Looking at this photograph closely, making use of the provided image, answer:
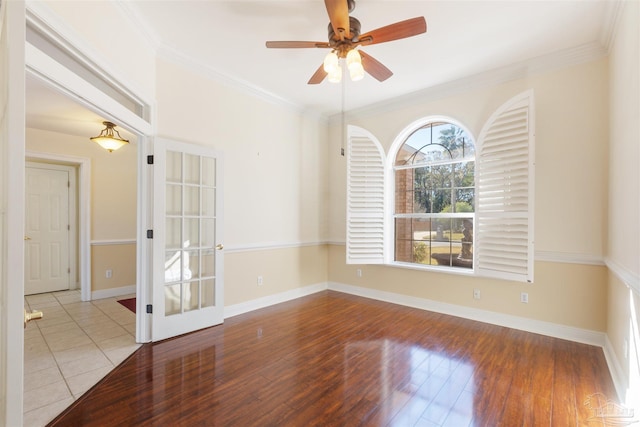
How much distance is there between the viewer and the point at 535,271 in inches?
126

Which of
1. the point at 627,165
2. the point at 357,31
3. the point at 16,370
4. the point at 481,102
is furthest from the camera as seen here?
the point at 481,102

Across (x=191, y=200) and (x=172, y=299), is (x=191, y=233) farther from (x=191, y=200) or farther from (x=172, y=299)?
(x=172, y=299)

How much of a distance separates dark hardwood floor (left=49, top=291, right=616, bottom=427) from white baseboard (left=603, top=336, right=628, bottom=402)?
4 cm

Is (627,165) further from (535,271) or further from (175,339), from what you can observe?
(175,339)

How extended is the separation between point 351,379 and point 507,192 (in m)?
2.50

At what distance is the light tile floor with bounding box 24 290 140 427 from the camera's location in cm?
203

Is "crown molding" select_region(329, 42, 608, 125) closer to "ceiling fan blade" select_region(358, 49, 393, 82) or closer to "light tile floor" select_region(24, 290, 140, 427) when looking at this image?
"ceiling fan blade" select_region(358, 49, 393, 82)

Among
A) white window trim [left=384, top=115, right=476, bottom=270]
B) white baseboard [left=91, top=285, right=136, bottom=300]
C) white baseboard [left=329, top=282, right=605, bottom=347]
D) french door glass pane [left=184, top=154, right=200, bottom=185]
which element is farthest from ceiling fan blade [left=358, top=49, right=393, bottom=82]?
white baseboard [left=91, top=285, right=136, bottom=300]

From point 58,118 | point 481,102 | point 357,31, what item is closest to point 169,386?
point 357,31

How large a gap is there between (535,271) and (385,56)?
2.83 m

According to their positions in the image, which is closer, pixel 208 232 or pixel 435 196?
pixel 208 232

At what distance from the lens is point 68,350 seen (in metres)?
2.75

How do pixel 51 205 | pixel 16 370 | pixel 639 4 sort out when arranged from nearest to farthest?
pixel 16 370 → pixel 639 4 → pixel 51 205

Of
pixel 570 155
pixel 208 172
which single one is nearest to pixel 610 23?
pixel 570 155
